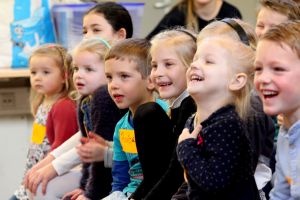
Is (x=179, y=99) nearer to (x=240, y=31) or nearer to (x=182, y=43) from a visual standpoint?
(x=182, y=43)

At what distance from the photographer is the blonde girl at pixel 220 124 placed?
1608 mm

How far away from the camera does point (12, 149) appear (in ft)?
12.1

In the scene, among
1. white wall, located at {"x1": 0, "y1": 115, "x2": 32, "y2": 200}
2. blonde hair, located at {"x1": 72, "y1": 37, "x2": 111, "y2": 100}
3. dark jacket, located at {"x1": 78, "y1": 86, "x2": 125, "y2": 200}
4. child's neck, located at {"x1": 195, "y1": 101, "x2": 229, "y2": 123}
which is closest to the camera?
child's neck, located at {"x1": 195, "y1": 101, "x2": 229, "y2": 123}

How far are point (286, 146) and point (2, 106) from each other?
2259mm

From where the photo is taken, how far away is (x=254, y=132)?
1.77 metres

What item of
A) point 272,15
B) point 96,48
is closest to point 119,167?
point 96,48

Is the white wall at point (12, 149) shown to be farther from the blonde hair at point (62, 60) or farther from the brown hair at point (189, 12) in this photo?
the brown hair at point (189, 12)

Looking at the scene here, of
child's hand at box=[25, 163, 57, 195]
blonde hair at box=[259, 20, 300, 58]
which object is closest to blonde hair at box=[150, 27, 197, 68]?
blonde hair at box=[259, 20, 300, 58]

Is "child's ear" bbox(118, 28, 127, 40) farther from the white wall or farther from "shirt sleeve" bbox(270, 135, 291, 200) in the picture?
"shirt sleeve" bbox(270, 135, 291, 200)

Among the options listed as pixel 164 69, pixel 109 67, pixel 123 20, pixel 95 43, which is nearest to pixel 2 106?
pixel 123 20

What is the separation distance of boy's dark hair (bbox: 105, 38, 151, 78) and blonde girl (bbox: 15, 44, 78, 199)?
0.61m

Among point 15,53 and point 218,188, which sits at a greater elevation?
point 218,188

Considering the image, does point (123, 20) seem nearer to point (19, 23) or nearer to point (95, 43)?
point (95, 43)

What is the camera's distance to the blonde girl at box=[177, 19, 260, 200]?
5.28 feet
